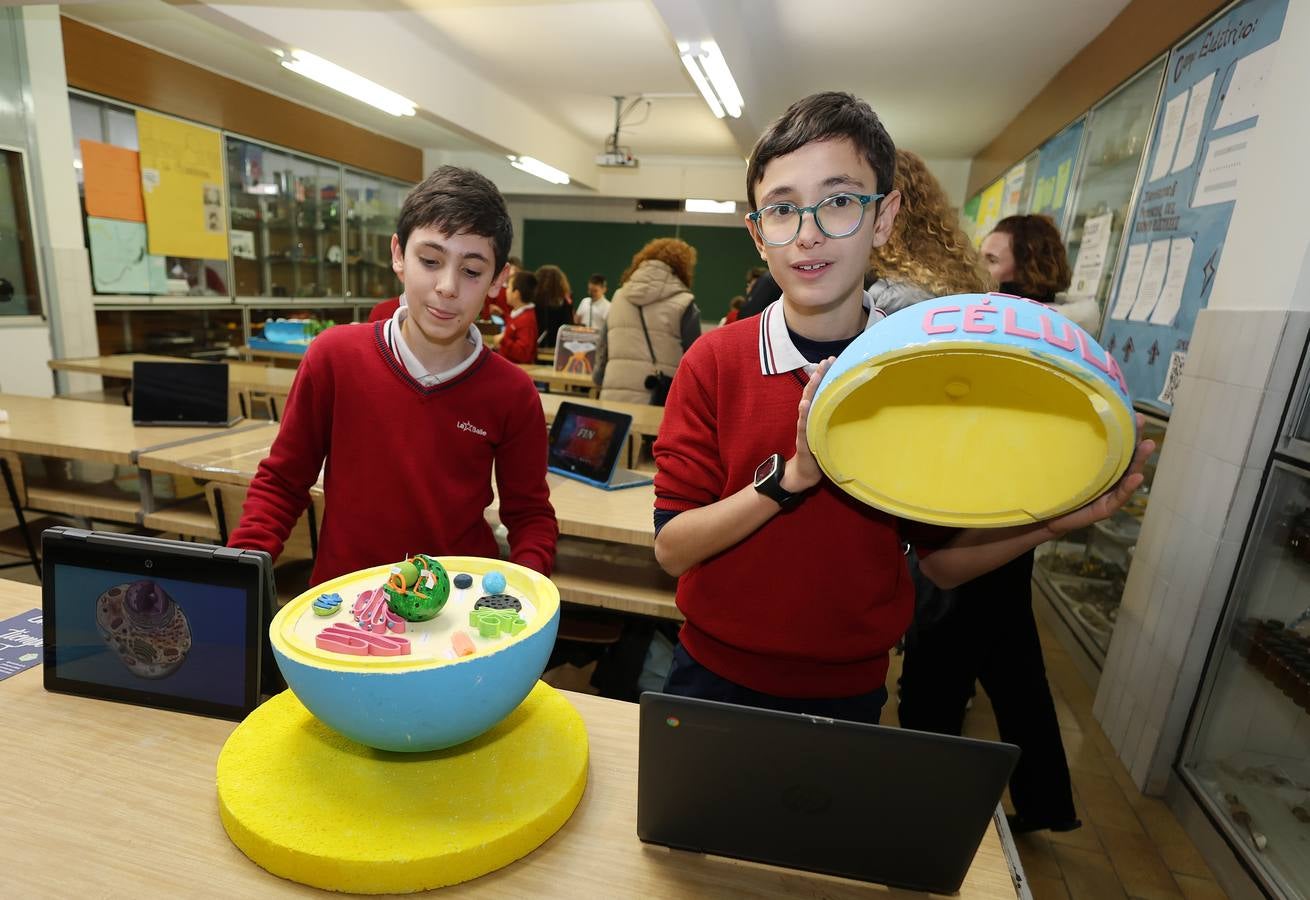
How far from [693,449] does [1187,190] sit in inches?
105

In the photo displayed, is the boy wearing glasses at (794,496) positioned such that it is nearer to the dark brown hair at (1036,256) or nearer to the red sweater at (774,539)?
the red sweater at (774,539)

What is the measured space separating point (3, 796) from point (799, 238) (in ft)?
3.46

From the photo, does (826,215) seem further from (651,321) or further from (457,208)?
(651,321)

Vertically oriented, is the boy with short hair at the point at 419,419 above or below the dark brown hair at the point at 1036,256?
below

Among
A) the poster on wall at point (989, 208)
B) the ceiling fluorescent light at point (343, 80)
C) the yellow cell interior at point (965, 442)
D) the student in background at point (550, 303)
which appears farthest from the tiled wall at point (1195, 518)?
the ceiling fluorescent light at point (343, 80)

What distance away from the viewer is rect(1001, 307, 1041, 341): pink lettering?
52cm

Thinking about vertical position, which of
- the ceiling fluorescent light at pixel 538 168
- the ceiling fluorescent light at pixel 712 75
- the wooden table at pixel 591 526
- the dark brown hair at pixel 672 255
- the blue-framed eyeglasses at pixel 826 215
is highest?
the ceiling fluorescent light at pixel 712 75

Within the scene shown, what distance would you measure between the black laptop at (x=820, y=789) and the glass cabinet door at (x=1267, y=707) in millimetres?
1679

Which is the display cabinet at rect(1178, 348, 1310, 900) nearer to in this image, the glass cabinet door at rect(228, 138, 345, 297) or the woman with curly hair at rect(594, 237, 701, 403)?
the woman with curly hair at rect(594, 237, 701, 403)

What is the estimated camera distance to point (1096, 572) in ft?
10.6

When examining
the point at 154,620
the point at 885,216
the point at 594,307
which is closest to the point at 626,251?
the point at 594,307

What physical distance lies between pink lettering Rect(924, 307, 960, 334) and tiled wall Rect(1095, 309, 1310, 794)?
72.9 inches

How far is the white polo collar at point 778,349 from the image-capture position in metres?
0.89

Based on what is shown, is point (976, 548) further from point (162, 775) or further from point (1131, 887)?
point (1131, 887)
